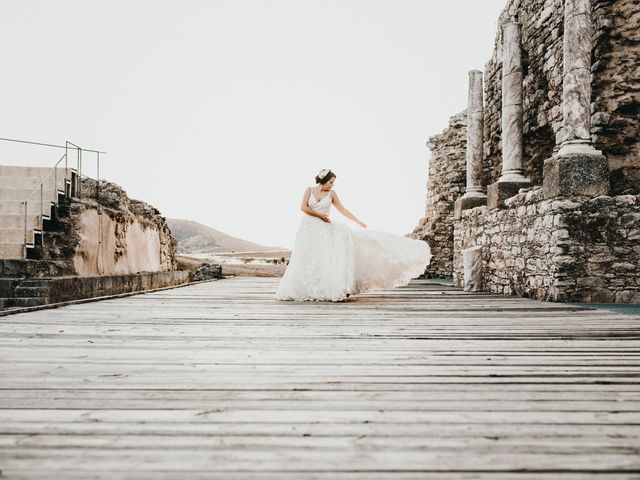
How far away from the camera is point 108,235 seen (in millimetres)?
9914

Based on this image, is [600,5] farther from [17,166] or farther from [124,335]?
[17,166]

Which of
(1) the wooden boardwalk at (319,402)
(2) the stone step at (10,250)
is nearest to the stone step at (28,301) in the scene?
(2) the stone step at (10,250)

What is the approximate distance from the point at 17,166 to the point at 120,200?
2333mm

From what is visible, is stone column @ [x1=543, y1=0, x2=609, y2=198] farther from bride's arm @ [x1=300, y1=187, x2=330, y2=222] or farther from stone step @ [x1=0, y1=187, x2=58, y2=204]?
stone step @ [x1=0, y1=187, x2=58, y2=204]

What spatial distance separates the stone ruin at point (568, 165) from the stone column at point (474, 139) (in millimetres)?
762

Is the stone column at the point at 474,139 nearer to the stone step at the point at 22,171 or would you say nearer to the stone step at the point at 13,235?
the stone step at the point at 13,235

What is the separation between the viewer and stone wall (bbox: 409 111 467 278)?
1326cm

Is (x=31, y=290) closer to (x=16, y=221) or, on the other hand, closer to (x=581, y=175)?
(x=16, y=221)

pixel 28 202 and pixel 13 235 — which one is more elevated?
pixel 28 202

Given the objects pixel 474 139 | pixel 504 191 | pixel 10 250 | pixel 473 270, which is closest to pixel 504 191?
pixel 504 191

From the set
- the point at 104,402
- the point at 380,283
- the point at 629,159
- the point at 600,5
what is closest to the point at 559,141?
the point at 629,159

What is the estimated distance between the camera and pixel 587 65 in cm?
649

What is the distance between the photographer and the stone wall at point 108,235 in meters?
8.49

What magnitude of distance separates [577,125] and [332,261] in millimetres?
3553
